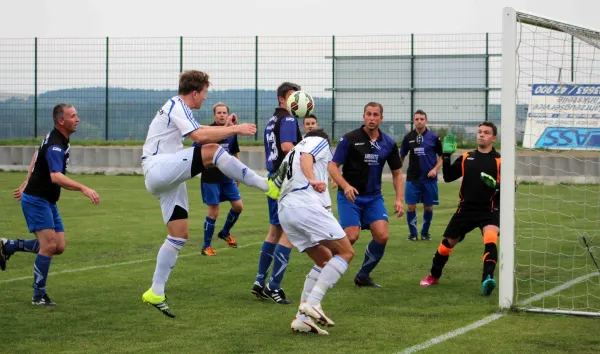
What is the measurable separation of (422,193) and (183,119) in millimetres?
8468

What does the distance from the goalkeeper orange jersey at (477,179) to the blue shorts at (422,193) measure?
528 centimetres

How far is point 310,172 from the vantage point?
782 cm

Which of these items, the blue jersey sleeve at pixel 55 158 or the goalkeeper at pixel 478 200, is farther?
the goalkeeper at pixel 478 200

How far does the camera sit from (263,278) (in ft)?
31.6

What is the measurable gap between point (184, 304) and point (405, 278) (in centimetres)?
296

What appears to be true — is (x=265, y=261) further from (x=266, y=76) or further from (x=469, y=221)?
(x=266, y=76)

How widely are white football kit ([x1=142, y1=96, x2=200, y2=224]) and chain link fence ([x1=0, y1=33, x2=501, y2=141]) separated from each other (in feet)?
65.6

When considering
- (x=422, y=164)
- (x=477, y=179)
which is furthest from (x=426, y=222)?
(x=477, y=179)

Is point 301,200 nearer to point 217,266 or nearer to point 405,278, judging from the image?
point 405,278

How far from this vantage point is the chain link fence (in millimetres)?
29609

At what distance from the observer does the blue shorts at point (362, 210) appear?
1003cm

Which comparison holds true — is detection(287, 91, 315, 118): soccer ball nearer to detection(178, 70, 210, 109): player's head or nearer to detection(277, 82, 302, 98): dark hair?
detection(277, 82, 302, 98): dark hair

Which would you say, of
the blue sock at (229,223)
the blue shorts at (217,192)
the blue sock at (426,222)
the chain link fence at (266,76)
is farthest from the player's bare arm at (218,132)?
the chain link fence at (266,76)

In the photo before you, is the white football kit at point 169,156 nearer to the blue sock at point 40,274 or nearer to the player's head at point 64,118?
the player's head at point 64,118
